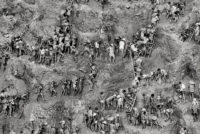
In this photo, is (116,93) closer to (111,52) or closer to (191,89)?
(111,52)

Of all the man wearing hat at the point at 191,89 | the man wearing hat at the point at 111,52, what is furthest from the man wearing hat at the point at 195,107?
the man wearing hat at the point at 111,52

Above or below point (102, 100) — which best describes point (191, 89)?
above

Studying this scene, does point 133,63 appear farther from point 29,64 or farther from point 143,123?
point 29,64

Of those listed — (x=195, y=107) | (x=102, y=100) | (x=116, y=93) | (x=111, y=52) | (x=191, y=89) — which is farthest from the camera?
(x=111, y=52)

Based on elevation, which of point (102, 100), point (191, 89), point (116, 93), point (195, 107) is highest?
point (191, 89)

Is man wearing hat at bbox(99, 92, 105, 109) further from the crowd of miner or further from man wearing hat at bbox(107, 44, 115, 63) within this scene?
man wearing hat at bbox(107, 44, 115, 63)

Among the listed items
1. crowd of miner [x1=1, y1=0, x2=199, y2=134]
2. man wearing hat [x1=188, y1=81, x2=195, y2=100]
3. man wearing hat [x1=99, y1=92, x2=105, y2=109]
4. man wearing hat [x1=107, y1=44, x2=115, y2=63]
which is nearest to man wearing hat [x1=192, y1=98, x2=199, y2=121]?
crowd of miner [x1=1, y1=0, x2=199, y2=134]

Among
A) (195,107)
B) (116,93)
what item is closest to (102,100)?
(116,93)

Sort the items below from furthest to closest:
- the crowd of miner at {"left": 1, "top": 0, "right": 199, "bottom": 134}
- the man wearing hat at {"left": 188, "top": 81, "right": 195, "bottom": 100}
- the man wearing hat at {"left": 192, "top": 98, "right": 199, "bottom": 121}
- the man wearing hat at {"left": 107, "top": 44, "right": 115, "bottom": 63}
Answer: the man wearing hat at {"left": 107, "top": 44, "right": 115, "bottom": 63} < the man wearing hat at {"left": 188, "top": 81, "right": 195, "bottom": 100} < the crowd of miner at {"left": 1, "top": 0, "right": 199, "bottom": 134} < the man wearing hat at {"left": 192, "top": 98, "right": 199, "bottom": 121}

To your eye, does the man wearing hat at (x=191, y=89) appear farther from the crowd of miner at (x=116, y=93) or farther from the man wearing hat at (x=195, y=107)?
the man wearing hat at (x=195, y=107)

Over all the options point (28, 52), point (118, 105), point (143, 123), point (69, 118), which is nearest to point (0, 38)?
point (28, 52)
